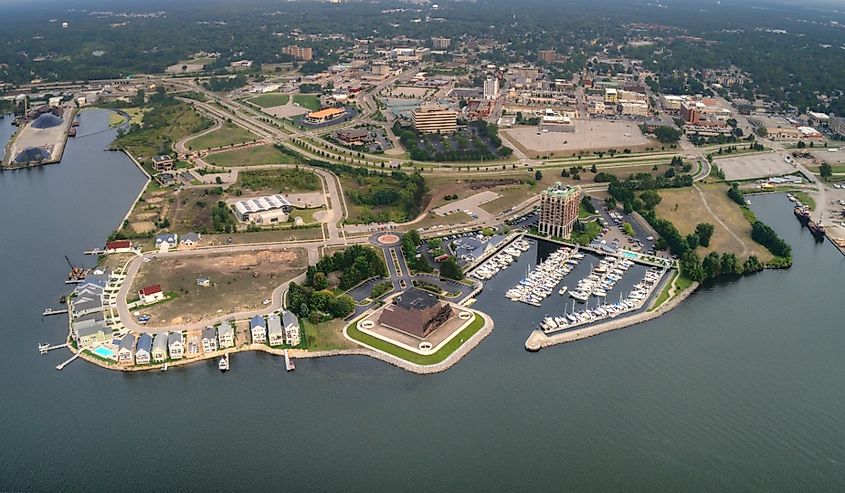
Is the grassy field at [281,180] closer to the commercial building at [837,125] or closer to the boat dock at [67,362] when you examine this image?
the boat dock at [67,362]

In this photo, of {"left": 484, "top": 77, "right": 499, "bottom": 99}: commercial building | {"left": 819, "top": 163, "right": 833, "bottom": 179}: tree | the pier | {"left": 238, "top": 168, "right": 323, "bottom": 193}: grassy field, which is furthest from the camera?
{"left": 484, "top": 77, "right": 499, "bottom": 99}: commercial building

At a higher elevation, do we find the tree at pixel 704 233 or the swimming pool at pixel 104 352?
the tree at pixel 704 233

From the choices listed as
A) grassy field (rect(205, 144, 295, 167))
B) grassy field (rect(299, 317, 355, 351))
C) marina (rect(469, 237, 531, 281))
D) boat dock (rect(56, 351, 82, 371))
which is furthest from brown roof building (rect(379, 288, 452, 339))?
grassy field (rect(205, 144, 295, 167))

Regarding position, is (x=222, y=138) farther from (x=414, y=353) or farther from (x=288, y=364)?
(x=414, y=353)

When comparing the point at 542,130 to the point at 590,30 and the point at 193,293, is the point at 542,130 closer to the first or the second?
the point at 193,293

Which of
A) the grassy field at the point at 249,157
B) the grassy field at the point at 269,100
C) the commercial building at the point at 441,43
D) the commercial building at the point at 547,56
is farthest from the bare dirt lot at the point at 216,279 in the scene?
the commercial building at the point at 441,43

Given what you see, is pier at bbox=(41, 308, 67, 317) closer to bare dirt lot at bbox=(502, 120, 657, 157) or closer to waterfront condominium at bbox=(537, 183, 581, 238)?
waterfront condominium at bbox=(537, 183, 581, 238)
